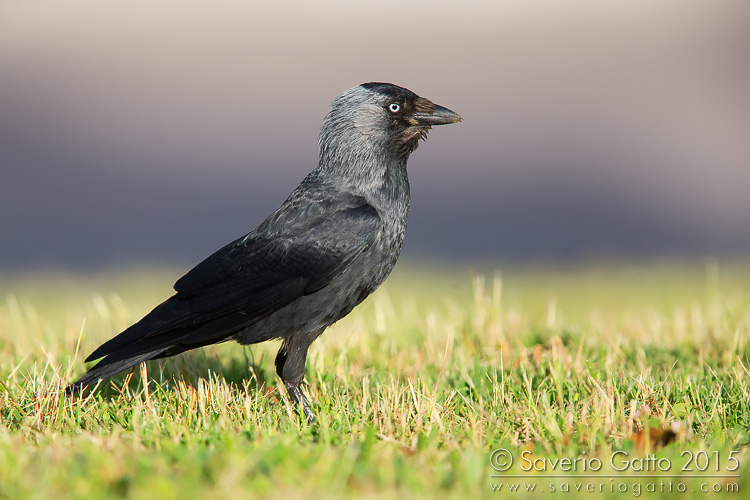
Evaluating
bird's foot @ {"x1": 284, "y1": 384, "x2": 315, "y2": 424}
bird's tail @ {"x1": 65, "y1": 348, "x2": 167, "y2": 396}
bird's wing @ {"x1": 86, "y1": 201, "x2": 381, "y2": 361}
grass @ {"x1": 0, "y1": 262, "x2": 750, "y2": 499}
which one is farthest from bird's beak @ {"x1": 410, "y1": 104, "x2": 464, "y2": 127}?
bird's tail @ {"x1": 65, "y1": 348, "x2": 167, "y2": 396}

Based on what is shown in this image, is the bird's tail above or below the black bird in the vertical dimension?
below

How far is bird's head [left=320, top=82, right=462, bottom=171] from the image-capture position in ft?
15.7

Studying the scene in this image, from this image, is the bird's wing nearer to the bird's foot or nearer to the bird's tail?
the bird's tail

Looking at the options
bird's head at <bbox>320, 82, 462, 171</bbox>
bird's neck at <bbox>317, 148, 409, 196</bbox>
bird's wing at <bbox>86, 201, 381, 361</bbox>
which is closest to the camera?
bird's wing at <bbox>86, 201, 381, 361</bbox>

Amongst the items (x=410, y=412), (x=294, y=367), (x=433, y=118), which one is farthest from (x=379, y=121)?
(x=410, y=412)

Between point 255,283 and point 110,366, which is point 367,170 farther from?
point 110,366

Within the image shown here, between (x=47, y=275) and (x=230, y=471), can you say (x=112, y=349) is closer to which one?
(x=230, y=471)

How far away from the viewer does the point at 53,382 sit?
383 centimetres

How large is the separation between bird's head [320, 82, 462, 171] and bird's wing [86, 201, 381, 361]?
60 cm

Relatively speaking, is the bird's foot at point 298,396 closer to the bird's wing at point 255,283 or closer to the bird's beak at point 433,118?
the bird's wing at point 255,283

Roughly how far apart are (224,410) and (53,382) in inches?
38.9

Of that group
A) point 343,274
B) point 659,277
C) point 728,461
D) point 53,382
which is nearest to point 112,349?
point 53,382

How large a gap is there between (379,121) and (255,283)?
4.61 feet

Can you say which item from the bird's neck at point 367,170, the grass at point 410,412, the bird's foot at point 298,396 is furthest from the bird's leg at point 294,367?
the bird's neck at point 367,170
